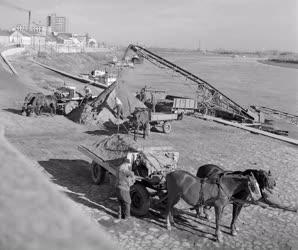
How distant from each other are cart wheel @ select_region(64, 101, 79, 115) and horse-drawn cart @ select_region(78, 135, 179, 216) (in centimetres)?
991

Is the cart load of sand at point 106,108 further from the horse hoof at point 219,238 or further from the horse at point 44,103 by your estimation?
the horse hoof at point 219,238

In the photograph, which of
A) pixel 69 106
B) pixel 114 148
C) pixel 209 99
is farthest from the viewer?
pixel 209 99

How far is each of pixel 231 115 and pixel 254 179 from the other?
19255 millimetres

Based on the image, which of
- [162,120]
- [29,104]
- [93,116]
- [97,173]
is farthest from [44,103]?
[97,173]

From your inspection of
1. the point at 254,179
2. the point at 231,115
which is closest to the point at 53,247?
the point at 254,179

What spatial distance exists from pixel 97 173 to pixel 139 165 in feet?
5.37

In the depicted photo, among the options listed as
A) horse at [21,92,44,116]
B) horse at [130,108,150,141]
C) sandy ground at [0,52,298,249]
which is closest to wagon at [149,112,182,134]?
sandy ground at [0,52,298,249]

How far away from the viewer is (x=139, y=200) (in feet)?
30.1

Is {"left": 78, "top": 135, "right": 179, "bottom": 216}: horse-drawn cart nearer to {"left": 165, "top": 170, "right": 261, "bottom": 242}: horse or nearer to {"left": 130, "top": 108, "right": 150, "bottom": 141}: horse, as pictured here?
{"left": 165, "top": 170, "right": 261, "bottom": 242}: horse

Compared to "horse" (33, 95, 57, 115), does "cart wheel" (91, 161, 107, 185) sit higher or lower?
lower

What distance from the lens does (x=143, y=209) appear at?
9047 millimetres

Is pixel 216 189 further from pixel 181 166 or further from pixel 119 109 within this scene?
pixel 119 109

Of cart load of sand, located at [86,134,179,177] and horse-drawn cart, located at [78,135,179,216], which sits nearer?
horse-drawn cart, located at [78,135,179,216]

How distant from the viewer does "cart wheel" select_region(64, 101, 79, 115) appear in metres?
21.6
